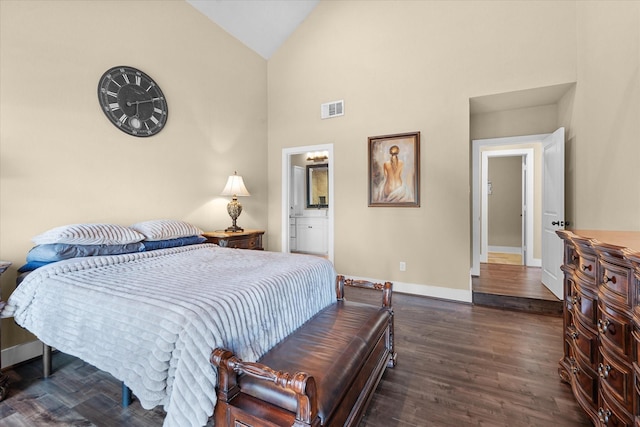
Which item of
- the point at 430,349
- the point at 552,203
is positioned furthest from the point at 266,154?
the point at 552,203

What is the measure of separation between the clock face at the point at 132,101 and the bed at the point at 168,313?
1.44 m

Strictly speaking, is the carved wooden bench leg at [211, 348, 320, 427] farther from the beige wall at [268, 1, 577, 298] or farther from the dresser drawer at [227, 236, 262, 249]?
the beige wall at [268, 1, 577, 298]

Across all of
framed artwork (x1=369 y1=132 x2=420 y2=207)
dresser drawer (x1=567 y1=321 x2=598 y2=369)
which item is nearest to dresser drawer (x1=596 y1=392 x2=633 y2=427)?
dresser drawer (x1=567 y1=321 x2=598 y2=369)

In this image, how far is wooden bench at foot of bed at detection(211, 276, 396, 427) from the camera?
1.03 m

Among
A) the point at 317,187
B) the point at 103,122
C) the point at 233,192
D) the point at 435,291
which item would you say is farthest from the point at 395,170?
the point at 317,187

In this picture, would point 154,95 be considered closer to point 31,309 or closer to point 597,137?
point 31,309

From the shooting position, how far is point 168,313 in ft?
3.88

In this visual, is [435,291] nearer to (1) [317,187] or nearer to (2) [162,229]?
(2) [162,229]

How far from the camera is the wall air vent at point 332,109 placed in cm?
416

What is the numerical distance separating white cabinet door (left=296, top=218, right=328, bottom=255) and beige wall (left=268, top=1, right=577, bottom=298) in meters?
2.42

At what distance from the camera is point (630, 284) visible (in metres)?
1.14

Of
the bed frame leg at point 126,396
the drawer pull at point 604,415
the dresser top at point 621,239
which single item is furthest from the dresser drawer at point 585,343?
the bed frame leg at point 126,396

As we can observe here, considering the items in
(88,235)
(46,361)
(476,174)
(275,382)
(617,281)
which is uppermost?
(476,174)

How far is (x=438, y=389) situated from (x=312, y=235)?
16.8 feet
